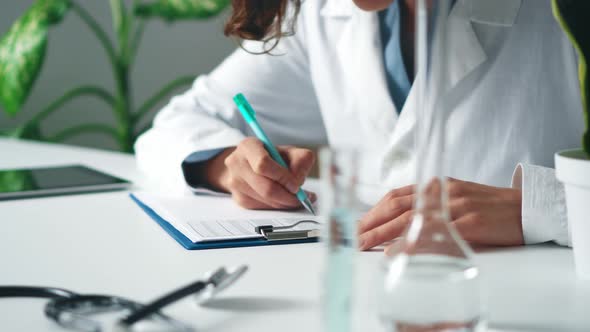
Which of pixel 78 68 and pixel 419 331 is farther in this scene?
pixel 78 68

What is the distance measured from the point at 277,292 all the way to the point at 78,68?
221 cm

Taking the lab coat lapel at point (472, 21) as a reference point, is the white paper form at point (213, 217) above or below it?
below

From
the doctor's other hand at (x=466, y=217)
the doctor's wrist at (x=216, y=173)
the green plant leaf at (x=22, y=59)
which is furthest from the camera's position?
the green plant leaf at (x=22, y=59)

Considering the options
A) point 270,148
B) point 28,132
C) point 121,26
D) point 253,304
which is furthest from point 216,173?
point 121,26

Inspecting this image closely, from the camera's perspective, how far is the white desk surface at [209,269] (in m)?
0.54

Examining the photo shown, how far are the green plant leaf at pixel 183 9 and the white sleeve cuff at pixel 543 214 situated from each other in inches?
65.8

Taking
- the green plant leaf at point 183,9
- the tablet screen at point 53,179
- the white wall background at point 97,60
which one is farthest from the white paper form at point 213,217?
the white wall background at point 97,60

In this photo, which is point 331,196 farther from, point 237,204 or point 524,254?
point 237,204

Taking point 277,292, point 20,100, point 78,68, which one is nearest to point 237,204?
point 277,292

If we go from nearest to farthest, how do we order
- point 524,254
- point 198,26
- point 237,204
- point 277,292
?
point 277,292
point 524,254
point 237,204
point 198,26

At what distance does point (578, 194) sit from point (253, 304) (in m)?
0.29

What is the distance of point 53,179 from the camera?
1.18m

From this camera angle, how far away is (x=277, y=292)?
0.61m

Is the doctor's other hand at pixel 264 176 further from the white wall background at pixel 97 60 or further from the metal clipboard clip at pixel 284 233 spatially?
the white wall background at pixel 97 60
